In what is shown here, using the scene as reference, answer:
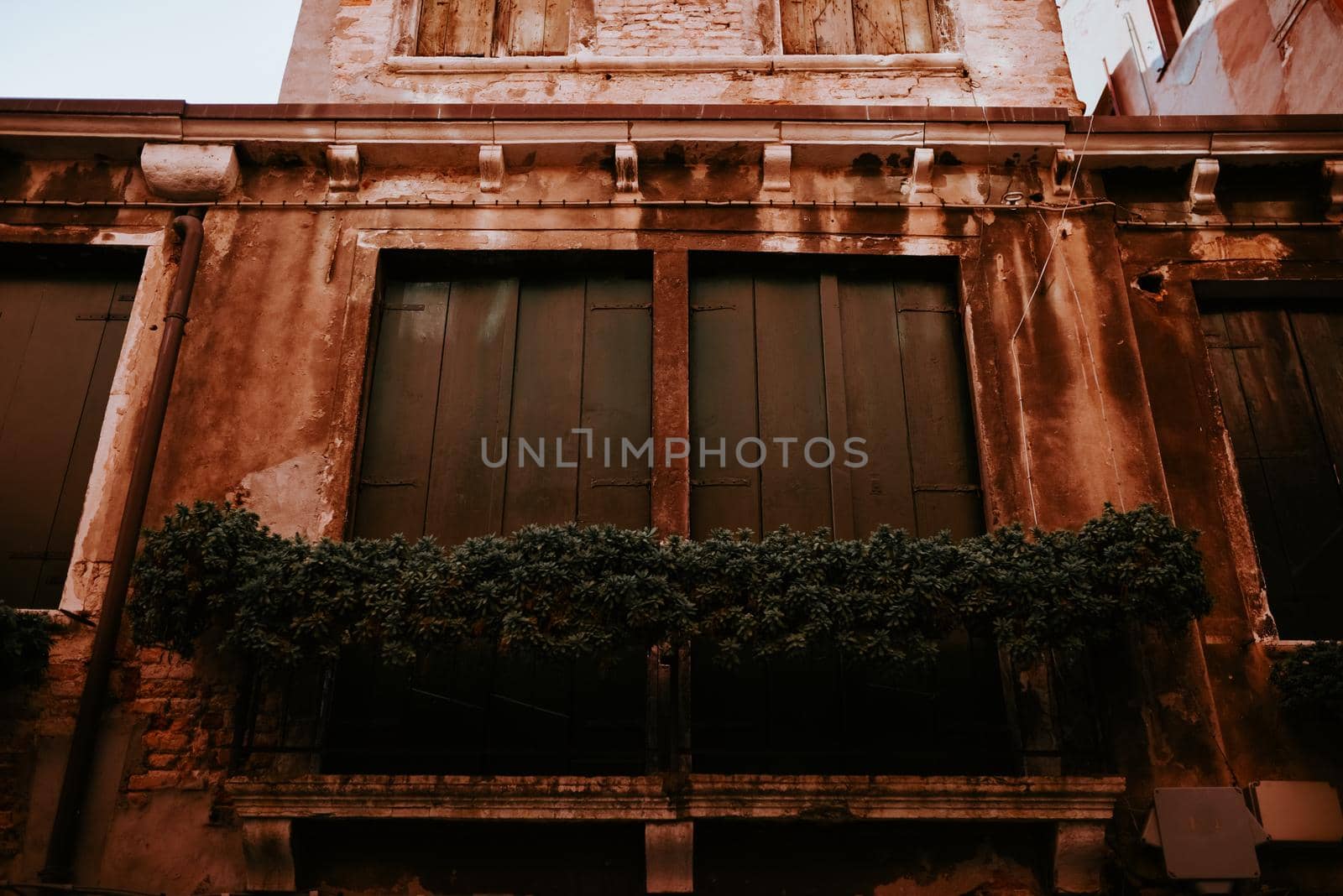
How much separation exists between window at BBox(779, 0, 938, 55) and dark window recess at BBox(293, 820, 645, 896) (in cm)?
538

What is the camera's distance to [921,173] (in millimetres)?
6551

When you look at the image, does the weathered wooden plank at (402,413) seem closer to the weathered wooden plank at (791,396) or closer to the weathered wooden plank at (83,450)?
the weathered wooden plank at (83,450)

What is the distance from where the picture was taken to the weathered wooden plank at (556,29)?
24.3 ft

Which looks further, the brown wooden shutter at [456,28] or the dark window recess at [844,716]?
the brown wooden shutter at [456,28]

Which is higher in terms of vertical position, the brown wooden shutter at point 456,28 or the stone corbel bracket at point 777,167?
the brown wooden shutter at point 456,28

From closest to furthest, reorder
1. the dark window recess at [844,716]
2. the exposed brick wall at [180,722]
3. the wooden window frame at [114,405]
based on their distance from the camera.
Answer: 1. the exposed brick wall at [180,722]
2. the dark window recess at [844,716]
3. the wooden window frame at [114,405]

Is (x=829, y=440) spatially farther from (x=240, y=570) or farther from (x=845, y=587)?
(x=240, y=570)

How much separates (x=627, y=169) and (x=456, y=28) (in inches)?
82.1

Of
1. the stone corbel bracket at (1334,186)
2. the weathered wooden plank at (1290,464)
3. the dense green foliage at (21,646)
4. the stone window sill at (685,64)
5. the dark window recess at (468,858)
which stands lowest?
the dark window recess at (468,858)

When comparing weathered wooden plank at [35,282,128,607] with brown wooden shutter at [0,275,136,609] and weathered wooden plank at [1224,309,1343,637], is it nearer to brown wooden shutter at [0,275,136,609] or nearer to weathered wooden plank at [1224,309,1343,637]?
brown wooden shutter at [0,275,136,609]

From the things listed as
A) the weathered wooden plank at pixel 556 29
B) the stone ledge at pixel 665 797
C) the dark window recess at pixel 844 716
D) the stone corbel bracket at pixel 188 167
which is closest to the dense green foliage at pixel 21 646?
the stone ledge at pixel 665 797

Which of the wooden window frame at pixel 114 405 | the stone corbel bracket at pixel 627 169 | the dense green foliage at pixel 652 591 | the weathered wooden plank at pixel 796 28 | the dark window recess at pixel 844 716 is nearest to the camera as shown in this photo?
the dense green foliage at pixel 652 591

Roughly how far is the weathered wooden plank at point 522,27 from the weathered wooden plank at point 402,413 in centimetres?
200

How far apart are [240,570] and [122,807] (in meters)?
1.37
